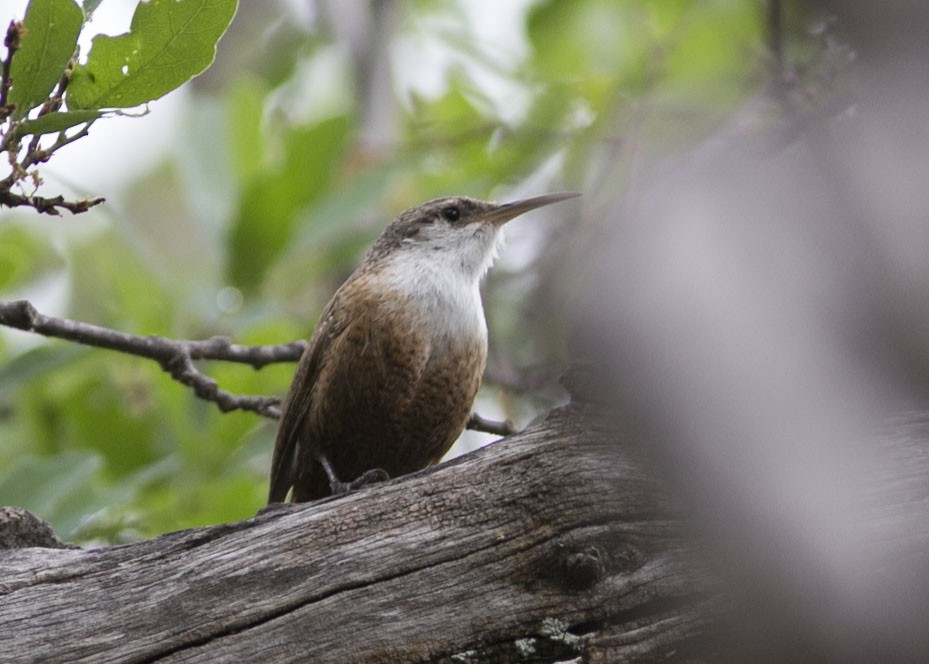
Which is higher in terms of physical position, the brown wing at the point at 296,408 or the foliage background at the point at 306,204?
the foliage background at the point at 306,204

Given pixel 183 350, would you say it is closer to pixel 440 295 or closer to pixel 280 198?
pixel 440 295

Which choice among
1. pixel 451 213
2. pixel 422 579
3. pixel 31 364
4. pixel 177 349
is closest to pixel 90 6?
pixel 177 349

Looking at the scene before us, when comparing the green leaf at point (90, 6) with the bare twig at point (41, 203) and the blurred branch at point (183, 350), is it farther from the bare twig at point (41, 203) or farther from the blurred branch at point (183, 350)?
the blurred branch at point (183, 350)

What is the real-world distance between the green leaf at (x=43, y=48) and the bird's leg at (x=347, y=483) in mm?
1594

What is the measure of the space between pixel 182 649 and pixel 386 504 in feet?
2.04

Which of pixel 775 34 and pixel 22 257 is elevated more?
pixel 22 257

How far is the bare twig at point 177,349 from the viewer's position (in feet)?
12.1

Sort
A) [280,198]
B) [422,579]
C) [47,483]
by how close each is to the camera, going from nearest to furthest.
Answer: [422,579] → [47,483] → [280,198]

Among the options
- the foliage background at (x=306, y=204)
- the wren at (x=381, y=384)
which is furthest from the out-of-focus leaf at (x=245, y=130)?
the wren at (x=381, y=384)

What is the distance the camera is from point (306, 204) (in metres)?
6.20

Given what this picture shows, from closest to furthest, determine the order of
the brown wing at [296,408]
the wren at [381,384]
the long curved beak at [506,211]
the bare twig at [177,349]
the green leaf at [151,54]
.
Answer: the green leaf at [151,54], the bare twig at [177,349], the wren at [381,384], the brown wing at [296,408], the long curved beak at [506,211]

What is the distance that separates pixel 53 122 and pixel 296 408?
1760mm

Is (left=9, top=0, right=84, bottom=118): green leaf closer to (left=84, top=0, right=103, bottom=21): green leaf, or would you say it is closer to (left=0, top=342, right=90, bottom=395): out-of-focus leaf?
(left=84, top=0, right=103, bottom=21): green leaf

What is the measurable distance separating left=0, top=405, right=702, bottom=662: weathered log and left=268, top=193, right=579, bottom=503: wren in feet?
3.25
